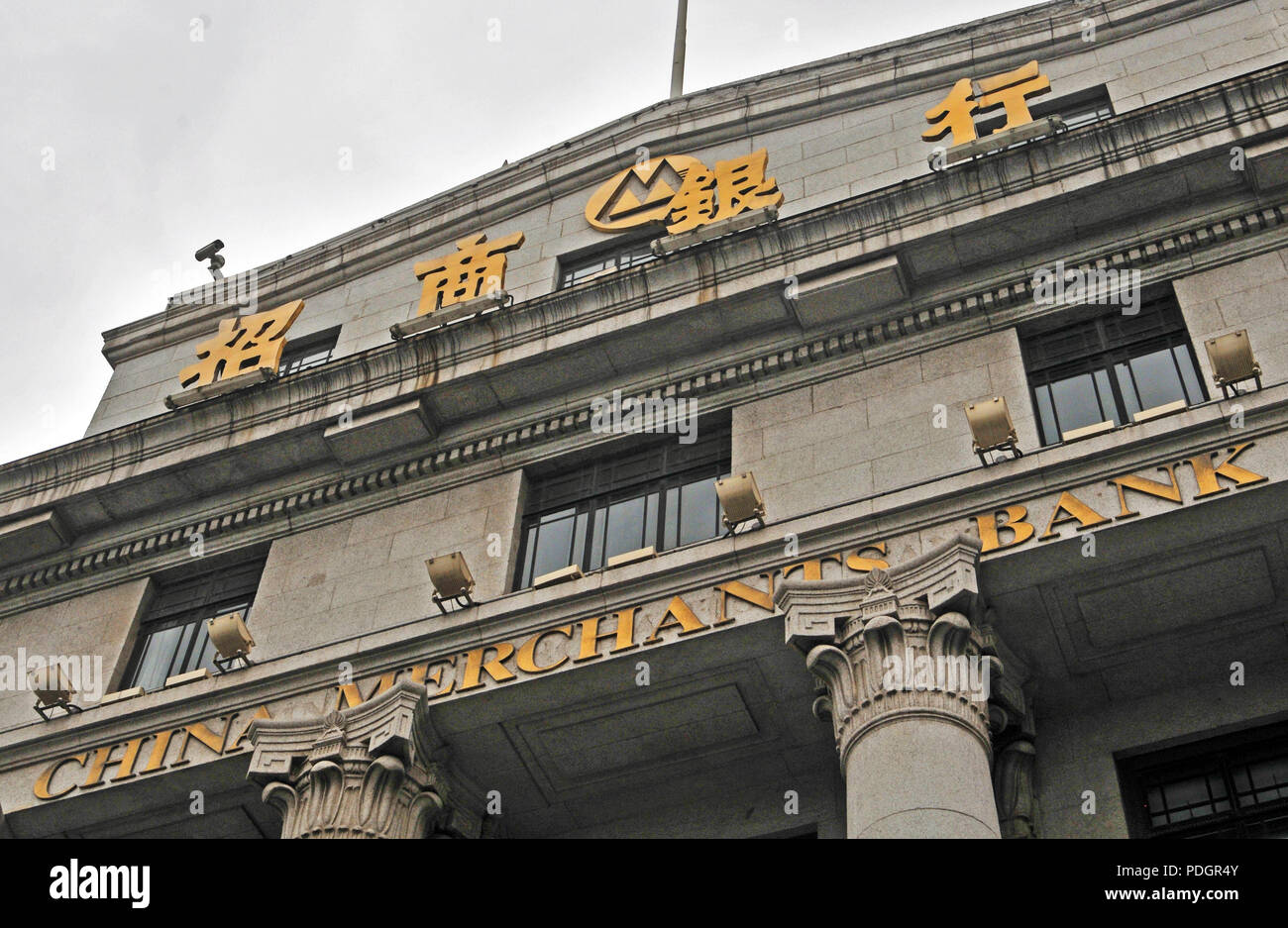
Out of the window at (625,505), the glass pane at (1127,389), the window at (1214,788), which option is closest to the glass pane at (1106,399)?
the glass pane at (1127,389)

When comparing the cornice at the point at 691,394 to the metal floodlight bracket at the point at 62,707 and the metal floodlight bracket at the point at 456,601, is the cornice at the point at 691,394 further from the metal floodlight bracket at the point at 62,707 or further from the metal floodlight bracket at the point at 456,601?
the metal floodlight bracket at the point at 62,707

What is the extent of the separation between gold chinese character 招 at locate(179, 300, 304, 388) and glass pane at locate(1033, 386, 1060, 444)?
47.7ft

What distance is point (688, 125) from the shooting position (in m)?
29.5

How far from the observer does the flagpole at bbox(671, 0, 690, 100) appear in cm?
3556

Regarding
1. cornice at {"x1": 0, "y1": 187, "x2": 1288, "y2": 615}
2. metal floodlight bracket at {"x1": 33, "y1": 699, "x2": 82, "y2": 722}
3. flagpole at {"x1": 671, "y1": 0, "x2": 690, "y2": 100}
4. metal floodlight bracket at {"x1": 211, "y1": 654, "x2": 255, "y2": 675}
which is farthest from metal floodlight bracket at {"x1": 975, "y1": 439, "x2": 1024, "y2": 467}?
flagpole at {"x1": 671, "y1": 0, "x2": 690, "y2": 100}

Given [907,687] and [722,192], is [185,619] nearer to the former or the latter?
[722,192]

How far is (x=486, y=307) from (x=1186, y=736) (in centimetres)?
1417

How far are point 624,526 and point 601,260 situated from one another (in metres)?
7.54

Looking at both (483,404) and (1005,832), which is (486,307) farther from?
→ (1005,832)

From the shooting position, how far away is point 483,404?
25.3 metres

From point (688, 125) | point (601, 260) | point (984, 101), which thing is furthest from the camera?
point (688, 125)

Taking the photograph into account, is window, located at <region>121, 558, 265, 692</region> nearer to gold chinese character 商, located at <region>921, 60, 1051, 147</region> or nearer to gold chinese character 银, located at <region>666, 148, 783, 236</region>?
gold chinese character 银, located at <region>666, 148, 783, 236</region>

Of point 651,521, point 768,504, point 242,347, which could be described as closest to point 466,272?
point 242,347

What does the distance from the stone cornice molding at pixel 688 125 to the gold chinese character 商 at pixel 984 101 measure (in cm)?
69
